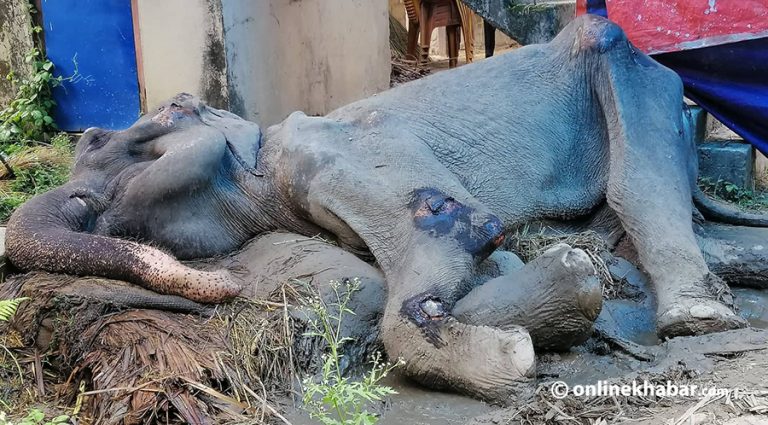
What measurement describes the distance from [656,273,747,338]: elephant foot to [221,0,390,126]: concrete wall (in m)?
4.39

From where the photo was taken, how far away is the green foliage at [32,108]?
24.5 feet

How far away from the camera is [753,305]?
3586 millimetres

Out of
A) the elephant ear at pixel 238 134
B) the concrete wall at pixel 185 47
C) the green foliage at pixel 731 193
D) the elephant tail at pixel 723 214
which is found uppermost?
the concrete wall at pixel 185 47

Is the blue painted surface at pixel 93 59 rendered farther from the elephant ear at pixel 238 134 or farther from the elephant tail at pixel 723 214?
the elephant tail at pixel 723 214

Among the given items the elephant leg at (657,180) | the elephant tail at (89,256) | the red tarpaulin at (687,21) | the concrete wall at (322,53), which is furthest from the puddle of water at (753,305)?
the concrete wall at (322,53)

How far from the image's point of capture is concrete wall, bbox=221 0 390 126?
7039 millimetres

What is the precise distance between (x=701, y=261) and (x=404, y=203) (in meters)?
1.18

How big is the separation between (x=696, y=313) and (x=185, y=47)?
4.55 meters

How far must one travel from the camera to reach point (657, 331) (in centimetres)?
312

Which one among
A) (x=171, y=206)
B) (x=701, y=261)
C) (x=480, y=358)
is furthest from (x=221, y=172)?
(x=701, y=261)

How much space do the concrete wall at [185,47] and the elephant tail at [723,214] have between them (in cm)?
352

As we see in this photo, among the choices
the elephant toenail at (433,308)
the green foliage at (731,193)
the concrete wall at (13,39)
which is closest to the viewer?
the elephant toenail at (433,308)

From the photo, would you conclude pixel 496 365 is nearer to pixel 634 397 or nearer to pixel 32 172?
pixel 634 397

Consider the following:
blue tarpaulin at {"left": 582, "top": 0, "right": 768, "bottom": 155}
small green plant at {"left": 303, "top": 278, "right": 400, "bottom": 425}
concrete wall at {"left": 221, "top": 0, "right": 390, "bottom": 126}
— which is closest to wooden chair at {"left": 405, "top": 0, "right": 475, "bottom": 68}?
concrete wall at {"left": 221, "top": 0, "right": 390, "bottom": 126}
